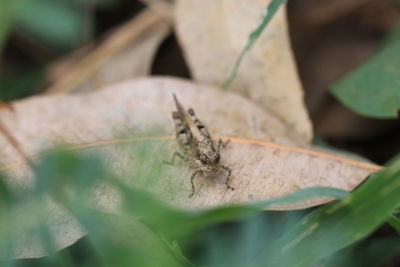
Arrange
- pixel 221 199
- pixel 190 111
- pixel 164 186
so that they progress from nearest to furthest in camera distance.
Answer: pixel 164 186, pixel 221 199, pixel 190 111

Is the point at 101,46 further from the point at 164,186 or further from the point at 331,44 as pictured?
the point at 164,186

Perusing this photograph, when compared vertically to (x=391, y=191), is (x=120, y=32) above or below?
below

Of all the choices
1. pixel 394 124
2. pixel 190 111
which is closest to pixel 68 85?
pixel 190 111

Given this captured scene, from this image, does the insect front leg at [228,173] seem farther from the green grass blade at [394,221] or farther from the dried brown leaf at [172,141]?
the green grass blade at [394,221]

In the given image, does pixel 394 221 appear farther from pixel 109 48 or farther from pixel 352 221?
pixel 109 48

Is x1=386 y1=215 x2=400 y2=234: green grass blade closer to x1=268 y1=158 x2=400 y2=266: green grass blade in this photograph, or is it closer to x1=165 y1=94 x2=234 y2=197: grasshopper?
x1=268 y1=158 x2=400 y2=266: green grass blade

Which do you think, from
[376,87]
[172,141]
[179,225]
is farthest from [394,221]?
[172,141]
